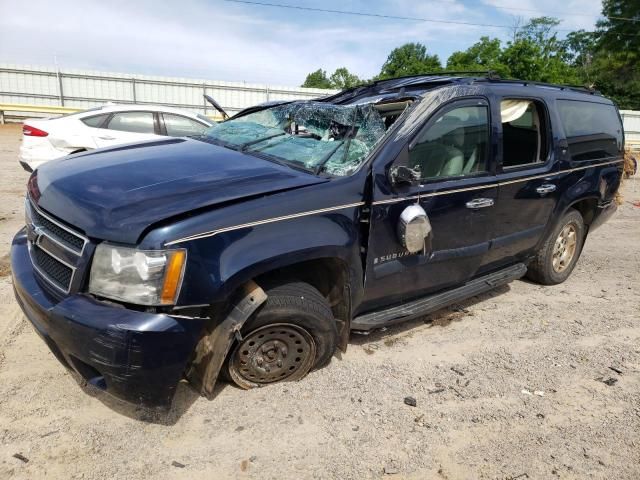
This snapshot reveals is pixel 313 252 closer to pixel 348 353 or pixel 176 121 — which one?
pixel 348 353

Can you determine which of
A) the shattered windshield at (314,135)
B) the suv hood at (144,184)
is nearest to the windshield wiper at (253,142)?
the shattered windshield at (314,135)

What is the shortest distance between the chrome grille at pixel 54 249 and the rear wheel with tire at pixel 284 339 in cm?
90

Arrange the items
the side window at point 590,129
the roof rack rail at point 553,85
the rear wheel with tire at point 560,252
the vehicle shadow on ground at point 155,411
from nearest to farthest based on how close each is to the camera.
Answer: the vehicle shadow on ground at point 155,411, the roof rack rail at point 553,85, the side window at point 590,129, the rear wheel with tire at point 560,252

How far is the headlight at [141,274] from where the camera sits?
7.02ft

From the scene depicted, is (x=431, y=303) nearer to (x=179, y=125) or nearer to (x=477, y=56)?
(x=179, y=125)

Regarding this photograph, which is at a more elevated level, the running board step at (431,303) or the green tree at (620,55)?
the green tree at (620,55)

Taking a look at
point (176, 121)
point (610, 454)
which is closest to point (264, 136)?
point (610, 454)

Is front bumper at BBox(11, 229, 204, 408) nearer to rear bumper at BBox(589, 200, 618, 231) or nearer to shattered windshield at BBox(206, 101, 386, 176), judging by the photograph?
shattered windshield at BBox(206, 101, 386, 176)

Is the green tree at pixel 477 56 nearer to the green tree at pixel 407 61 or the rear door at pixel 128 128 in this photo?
the green tree at pixel 407 61

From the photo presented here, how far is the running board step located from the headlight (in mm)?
1253

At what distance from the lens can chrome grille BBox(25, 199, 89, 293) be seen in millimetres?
2307

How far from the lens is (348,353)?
3.33 metres

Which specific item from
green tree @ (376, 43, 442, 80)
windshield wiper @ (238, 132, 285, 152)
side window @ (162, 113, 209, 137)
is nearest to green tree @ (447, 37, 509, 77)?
green tree @ (376, 43, 442, 80)

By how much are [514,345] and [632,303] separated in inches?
67.5
